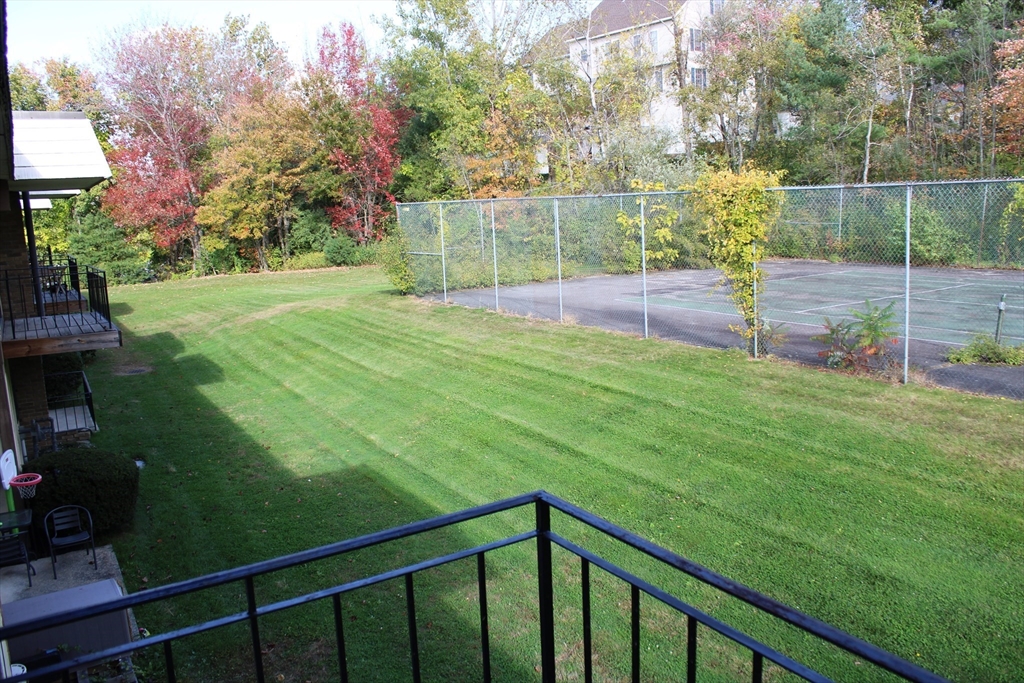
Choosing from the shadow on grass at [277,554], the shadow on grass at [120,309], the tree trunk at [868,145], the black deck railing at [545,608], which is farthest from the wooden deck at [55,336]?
the tree trunk at [868,145]

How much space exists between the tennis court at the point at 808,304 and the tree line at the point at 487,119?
7189 millimetres

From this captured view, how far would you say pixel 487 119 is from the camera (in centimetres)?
3000

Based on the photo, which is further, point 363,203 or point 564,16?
point 363,203

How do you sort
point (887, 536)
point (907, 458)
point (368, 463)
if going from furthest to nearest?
point (368, 463) < point (907, 458) < point (887, 536)

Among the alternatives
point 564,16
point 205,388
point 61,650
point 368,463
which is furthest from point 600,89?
point 61,650

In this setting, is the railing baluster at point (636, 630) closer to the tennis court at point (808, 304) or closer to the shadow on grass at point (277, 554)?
the shadow on grass at point (277, 554)

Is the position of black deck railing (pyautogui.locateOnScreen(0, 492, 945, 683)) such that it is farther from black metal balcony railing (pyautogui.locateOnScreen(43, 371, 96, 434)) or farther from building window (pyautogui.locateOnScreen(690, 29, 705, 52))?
building window (pyautogui.locateOnScreen(690, 29, 705, 52))

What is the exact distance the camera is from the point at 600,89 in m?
28.2

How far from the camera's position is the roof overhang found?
10.5 m

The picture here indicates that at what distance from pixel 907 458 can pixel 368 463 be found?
6122 mm

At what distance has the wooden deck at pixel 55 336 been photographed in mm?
9891

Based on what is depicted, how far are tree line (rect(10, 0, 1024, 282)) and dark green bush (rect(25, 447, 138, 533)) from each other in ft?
64.8

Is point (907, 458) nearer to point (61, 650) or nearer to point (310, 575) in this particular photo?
point (310, 575)

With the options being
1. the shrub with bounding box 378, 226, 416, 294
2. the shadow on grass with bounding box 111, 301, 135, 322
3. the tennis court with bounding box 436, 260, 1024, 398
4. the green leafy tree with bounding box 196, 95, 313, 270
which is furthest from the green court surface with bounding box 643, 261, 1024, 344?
the green leafy tree with bounding box 196, 95, 313, 270
